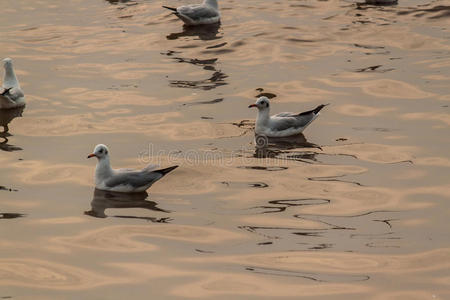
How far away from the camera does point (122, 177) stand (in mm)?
13305

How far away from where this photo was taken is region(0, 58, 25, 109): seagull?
58.5ft

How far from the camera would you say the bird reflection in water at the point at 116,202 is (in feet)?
41.8

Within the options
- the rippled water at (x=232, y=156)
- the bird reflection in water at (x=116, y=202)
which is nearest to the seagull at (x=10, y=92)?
the rippled water at (x=232, y=156)

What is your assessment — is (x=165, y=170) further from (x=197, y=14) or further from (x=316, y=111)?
(x=197, y=14)

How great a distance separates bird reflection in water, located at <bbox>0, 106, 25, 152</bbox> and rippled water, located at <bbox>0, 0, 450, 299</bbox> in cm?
5

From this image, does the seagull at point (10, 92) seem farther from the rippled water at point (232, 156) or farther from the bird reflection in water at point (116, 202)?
the bird reflection in water at point (116, 202)

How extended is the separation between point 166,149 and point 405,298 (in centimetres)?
637

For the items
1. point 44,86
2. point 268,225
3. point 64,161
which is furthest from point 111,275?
point 44,86

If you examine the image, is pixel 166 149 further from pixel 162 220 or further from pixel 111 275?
pixel 111 275

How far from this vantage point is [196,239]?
11.7m

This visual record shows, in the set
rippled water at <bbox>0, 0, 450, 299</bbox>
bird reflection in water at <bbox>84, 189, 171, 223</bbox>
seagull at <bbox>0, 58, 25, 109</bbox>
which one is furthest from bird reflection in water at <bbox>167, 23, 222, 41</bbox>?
bird reflection in water at <bbox>84, 189, 171, 223</bbox>

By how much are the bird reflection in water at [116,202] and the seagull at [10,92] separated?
520 centimetres

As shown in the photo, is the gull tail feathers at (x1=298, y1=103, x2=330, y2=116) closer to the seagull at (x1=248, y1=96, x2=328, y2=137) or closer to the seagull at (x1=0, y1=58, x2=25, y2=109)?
the seagull at (x1=248, y1=96, x2=328, y2=137)

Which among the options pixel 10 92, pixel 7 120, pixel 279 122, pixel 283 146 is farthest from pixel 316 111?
pixel 10 92
